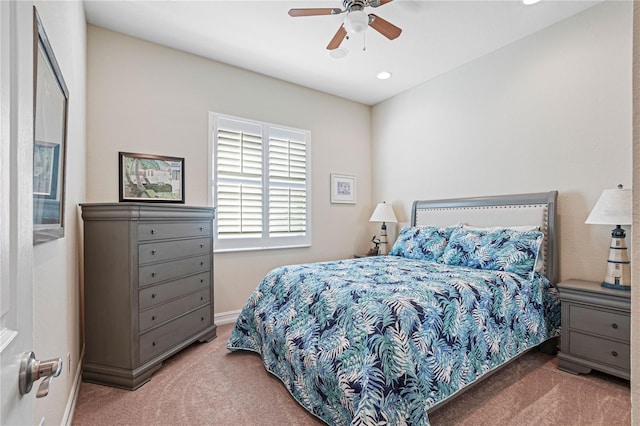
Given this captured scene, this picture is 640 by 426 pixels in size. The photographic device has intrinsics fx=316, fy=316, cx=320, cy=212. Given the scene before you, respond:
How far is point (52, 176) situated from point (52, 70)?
0.47 m

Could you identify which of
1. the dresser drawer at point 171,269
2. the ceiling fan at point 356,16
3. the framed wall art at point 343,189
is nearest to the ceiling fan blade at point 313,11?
the ceiling fan at point 356,16

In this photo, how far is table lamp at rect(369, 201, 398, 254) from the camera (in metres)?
4.24

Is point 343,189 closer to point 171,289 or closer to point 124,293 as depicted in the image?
point 171,289

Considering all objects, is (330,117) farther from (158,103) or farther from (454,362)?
(454,362)

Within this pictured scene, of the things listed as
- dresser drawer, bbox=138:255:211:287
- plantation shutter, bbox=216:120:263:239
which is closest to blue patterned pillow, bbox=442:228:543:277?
plantation shutter, bbox=216:120:263:239

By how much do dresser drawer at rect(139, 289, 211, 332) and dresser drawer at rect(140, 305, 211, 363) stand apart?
5 centimetres

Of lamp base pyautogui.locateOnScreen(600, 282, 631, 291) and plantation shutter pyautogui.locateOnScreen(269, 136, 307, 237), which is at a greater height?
plantation shutter pyautogui.locateOnScreen(269, 136, 307, 237)

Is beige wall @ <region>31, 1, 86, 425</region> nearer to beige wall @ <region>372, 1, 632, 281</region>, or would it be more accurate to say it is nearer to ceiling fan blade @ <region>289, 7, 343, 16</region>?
ceiling fan blade @ <region>289, 7, 343, 16</region>

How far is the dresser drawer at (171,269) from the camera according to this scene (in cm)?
230

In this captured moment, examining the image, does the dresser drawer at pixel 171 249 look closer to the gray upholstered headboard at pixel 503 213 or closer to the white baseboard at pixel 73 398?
the white baseboard at pixel 73 398

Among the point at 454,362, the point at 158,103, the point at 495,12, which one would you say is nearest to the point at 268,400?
the point at 454,362

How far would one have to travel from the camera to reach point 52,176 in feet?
4.79

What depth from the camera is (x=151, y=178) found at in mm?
3094

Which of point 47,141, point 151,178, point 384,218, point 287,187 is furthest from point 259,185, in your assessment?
point 47,141
